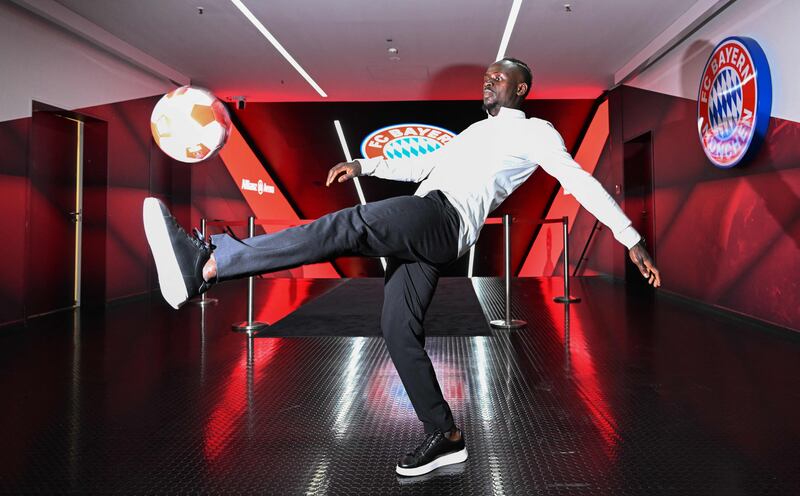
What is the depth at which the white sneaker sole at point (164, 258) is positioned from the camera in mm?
1477

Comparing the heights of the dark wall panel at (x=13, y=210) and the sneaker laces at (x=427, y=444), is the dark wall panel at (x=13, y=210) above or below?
above

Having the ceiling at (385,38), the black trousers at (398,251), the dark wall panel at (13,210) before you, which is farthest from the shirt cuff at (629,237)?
the dark wall panel at (13,210)

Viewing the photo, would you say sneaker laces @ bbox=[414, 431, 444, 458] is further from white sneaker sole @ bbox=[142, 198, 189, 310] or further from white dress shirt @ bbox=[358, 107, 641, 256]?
white sneaker sole @ bbox=[142, 198, 189, 310]

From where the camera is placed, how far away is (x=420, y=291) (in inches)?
64.6

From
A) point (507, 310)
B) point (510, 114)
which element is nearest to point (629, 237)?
point (510, 114)

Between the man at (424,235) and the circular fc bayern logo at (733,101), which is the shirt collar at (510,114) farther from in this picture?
the circular fc bayern logo at (733,101)

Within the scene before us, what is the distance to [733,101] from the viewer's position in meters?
4.11

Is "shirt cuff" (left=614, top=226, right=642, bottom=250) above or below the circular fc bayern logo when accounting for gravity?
below

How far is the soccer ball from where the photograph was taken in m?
4.13

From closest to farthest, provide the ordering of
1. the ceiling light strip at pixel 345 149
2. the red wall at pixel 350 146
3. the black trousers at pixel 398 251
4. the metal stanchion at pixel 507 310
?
the black trousers at pixel 398 251 → the metal stanchion at pixel 507 310 → the red wall at pixel 350 146 → the ceiling light strip at pixel 345 149

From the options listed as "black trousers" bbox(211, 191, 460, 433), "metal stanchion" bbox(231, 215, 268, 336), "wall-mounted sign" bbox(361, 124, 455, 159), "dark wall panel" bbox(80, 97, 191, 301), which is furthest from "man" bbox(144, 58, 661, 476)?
"wall-mounted sign" bbox(361, 124, 455, 159)

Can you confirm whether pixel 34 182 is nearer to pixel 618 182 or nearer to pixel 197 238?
pixel 197 238

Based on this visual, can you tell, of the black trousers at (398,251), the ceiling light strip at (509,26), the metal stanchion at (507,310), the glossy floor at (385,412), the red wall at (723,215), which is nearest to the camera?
the black trousers at (398,251)

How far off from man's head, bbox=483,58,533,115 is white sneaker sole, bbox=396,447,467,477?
1.12m
